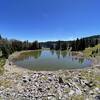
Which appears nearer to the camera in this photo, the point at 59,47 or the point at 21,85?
the point at 21,85

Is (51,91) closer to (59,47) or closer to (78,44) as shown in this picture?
(78,44)

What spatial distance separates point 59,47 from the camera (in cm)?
11638

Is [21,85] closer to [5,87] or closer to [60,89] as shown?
[5,87]

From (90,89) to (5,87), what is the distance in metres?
7.70

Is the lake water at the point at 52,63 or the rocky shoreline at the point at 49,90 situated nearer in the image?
the rocky shoreline at the point at 49,90

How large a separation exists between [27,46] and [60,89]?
96279mm

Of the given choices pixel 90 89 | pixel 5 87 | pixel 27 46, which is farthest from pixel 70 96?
pixel 27 46

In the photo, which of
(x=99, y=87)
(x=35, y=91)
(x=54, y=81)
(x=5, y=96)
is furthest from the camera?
(x=54, y=81)

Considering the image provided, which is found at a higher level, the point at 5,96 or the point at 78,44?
the point at 78,44

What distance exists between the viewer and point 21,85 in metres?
13.9

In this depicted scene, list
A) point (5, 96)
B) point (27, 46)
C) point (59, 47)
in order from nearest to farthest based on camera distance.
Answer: point (5, 96)
point (27, 46)
point (59, 47)

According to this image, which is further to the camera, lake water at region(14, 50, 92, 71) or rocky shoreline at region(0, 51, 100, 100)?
lake water at region(14, 50, 92, 71)

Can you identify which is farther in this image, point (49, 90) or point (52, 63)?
point (52, 63)

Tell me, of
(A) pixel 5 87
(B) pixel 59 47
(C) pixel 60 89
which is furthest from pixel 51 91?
(B) pixel 59 47
